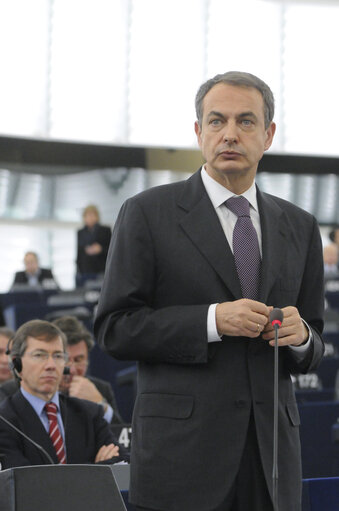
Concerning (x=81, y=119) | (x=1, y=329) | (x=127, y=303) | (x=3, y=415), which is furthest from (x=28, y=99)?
(x=127, y=303)

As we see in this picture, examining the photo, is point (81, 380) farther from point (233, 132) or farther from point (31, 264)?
point (31, 264)

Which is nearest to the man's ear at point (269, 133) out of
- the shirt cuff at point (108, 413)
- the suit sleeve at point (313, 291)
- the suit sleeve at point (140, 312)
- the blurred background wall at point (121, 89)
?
the suit sleeve at point (313, 291)

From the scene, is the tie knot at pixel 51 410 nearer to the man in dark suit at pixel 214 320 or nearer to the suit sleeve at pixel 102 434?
the suit sleeve at pixel 102 434

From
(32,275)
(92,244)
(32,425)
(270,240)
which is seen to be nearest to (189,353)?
(270,240)

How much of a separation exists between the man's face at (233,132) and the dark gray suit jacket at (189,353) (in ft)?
0.30

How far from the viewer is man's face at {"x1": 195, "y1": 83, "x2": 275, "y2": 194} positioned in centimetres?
220

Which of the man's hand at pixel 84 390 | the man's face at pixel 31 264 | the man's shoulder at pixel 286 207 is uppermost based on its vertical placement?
the man's face at pixel 31 264

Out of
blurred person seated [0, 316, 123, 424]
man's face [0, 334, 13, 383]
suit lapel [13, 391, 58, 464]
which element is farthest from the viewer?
man's face [0, 334, 13, 383]

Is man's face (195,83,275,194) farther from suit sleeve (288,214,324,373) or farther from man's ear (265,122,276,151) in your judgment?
suit sleeve (288,214,324,373)

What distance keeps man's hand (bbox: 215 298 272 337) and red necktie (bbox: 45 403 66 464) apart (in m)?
2.42

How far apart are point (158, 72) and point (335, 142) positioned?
3717mm

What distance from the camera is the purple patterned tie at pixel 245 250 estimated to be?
7.13ft

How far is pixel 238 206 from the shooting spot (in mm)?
2258

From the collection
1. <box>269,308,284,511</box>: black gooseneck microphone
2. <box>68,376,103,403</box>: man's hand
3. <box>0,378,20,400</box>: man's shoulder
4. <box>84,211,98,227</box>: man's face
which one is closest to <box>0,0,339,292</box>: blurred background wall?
<box>84,211,98,227</box>: man's face
